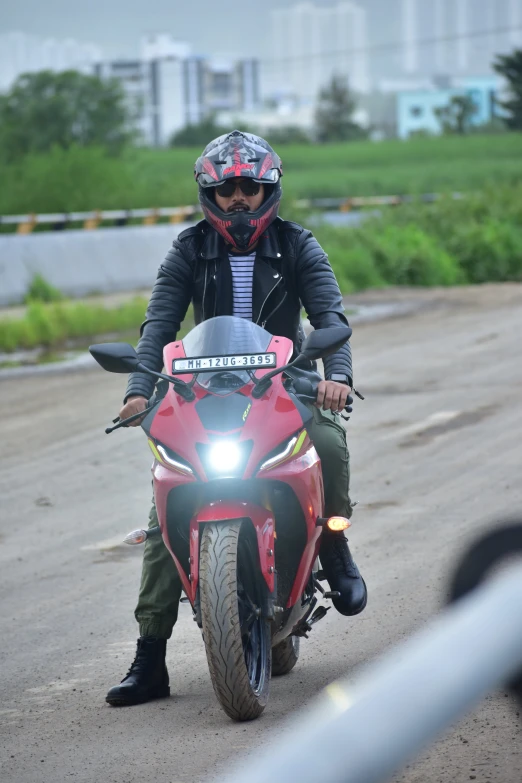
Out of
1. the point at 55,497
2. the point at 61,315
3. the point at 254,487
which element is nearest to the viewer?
the point at 254,487

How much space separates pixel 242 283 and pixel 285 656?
132cm

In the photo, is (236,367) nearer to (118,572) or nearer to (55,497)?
(118,572)

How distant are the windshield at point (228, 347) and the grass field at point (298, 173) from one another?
2220 centimetres

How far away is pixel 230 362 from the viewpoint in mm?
4367

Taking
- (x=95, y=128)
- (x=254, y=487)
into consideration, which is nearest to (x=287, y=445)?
(x=254, y=487)

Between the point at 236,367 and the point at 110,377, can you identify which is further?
the point at 110,377

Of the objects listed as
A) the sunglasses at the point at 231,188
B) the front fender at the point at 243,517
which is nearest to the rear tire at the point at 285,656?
the front fender at the point at 243,517

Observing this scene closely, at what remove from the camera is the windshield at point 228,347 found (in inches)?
172

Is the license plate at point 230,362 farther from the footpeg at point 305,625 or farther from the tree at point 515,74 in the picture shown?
the tree at point 515,74

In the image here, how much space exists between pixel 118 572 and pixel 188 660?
5.48 ft

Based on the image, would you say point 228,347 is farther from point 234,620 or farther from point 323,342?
point 234,620

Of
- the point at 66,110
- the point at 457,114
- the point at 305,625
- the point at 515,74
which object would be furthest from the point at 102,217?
the point at 457,114

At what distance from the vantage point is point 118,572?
7043 millimetres

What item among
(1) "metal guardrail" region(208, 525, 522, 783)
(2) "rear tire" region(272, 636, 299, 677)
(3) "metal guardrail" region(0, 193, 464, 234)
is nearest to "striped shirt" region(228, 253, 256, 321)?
(2) "rear tire" region(272, 636, 299, 677)
